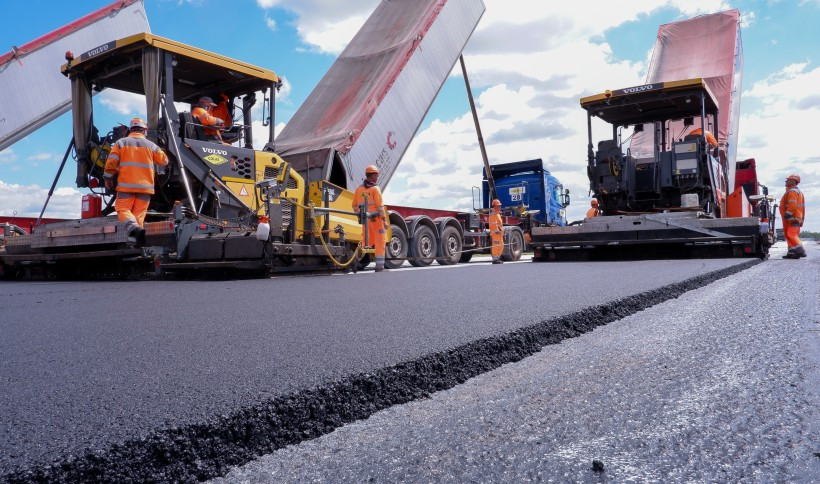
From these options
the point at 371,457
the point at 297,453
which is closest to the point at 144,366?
the point at 297,453

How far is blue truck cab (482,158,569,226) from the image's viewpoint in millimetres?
14547

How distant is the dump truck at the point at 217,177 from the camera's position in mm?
5895

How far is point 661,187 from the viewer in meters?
8.62

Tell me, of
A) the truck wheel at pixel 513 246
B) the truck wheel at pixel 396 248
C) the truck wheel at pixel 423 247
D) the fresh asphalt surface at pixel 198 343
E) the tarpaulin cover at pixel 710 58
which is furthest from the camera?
the truck wheel at pixel 513 246

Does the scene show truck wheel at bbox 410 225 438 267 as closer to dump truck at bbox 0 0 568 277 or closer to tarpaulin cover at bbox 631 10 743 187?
dump truck at bbox 0 0 568 277

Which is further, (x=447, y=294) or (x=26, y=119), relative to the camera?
(x=26, y=119)

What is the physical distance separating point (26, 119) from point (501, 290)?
12552mm

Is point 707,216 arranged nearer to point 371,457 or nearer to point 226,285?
point 226,285

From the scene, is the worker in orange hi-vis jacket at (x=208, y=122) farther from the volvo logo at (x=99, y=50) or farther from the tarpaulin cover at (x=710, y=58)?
the tarpaulin cover at (x=710, y=58)

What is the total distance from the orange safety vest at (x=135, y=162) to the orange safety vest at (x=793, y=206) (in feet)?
28.6

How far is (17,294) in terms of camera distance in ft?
14.5

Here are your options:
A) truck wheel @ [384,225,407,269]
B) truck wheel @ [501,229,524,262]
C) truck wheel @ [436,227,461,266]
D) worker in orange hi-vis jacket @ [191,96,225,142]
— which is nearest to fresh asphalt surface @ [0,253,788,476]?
worker in orange hi-vis jacket @ [191,96,225,142]

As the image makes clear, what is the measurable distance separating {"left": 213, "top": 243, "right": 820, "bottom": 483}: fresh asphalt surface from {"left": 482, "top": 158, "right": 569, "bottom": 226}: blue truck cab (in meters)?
12.1

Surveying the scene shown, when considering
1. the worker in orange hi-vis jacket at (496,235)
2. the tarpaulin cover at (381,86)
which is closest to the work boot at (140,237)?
the tarpaulin cover at (381,86)
